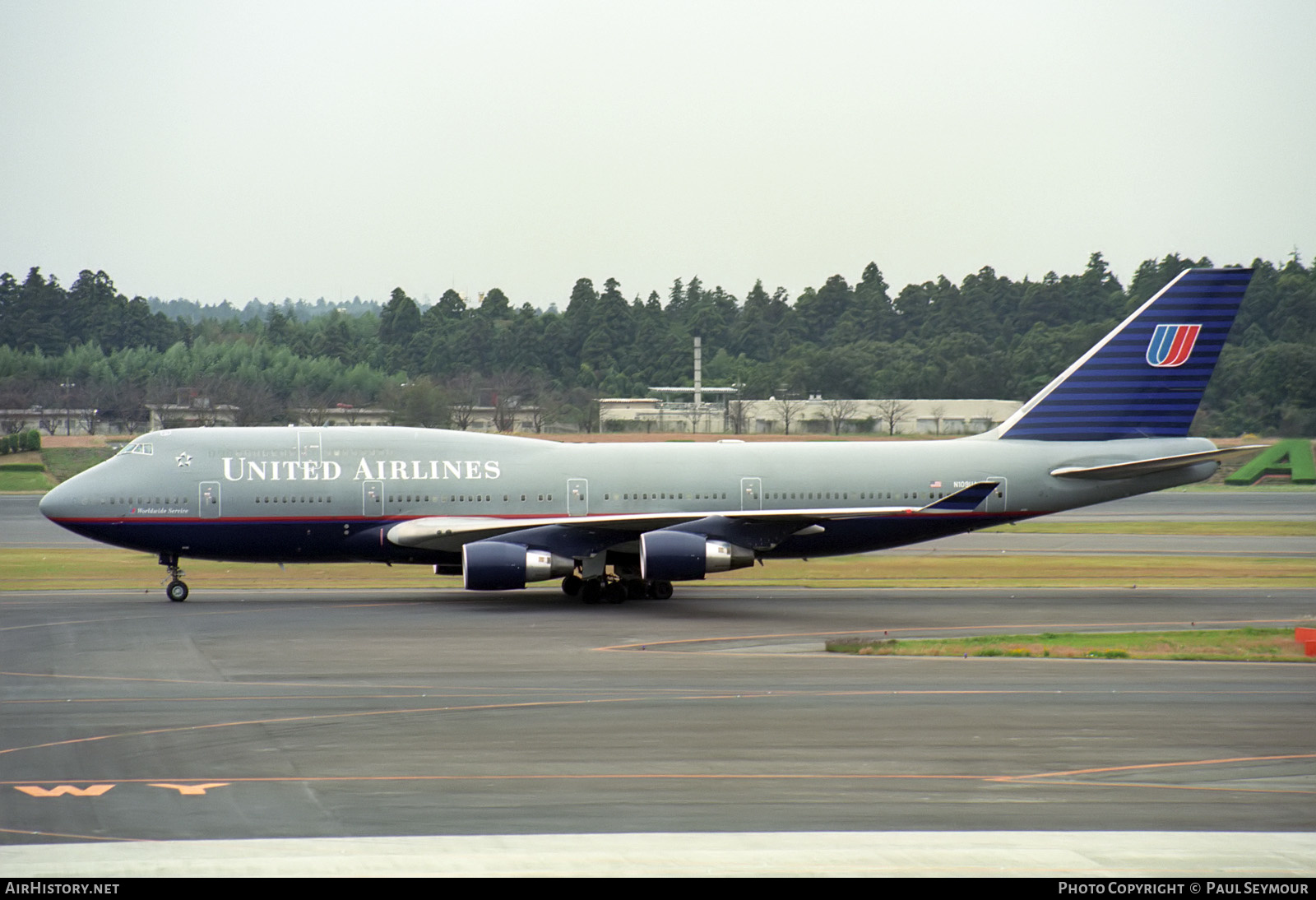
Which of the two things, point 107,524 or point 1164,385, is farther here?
point 1164,385

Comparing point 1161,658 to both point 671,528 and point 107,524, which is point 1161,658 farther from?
point 107,524

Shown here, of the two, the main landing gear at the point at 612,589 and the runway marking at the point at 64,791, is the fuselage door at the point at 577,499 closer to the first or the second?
the main landing gear at the point at 612,589

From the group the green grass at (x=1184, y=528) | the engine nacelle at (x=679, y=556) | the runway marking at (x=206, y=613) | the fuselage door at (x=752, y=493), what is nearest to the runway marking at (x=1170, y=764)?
the engine nacelle at (x=679, y=556)

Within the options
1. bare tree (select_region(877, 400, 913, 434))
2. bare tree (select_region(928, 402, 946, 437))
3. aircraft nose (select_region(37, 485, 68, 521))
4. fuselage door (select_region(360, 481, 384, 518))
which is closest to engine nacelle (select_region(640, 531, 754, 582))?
fuselage door (select_region(360, 481, 384, 518))

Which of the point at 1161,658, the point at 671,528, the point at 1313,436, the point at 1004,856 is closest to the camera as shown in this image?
the point at 1004,856

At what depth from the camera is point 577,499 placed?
35438 mm

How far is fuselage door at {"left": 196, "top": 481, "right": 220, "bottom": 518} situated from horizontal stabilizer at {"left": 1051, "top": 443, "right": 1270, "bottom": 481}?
2328 cm

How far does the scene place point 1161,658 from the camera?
963 inches

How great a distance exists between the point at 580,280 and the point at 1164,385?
133884 millimetres

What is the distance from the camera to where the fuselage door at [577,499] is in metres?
35.4

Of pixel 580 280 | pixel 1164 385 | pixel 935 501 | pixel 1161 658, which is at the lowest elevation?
pixel 1161 658

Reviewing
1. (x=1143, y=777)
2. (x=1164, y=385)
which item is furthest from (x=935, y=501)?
(x=1143, y=777)

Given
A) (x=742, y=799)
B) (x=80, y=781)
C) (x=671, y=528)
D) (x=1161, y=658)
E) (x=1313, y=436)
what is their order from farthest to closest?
(x=1313, y=436) → (x=671, y=528) → (x=1161, y=658) → (x=80, y=781) → (x=742, y=799)

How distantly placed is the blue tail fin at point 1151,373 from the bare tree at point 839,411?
65.9 metres
